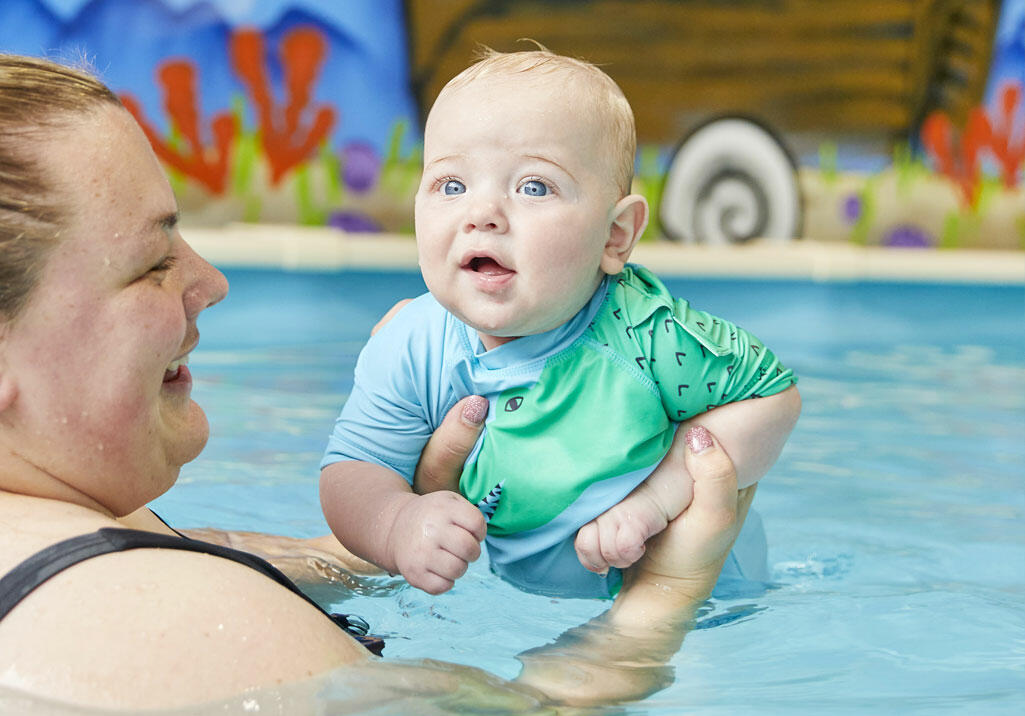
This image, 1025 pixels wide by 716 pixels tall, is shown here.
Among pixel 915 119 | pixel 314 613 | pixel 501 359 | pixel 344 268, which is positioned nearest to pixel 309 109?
pixel 344 268

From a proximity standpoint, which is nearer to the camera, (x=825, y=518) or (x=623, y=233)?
(x=623, y=233)

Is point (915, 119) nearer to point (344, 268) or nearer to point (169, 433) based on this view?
point (344, 268)

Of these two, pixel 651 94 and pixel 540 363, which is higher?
pixel 651 94

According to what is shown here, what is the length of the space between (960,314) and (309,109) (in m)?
5.29

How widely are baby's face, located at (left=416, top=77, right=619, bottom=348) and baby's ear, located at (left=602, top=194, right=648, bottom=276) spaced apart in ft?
0.30

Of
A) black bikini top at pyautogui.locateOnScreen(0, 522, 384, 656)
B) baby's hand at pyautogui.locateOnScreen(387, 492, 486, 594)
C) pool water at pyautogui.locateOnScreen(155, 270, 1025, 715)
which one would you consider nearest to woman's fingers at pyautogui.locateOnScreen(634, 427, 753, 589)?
pool water at pyautogui.locateOnScreen(155, 270, 1025, 715)

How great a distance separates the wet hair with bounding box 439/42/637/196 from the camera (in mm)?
1994

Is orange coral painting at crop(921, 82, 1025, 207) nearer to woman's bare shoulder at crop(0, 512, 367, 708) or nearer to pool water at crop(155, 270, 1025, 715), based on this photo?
pool water at crop(155, 270, 1025, 715)

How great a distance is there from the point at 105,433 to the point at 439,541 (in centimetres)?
54

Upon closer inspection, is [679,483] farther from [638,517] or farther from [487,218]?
[487,218]

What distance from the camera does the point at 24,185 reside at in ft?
4.46

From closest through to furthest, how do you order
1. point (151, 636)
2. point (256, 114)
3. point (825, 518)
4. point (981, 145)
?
point (151, 636) < point (825, 518) < point (981, 145) < point (256, 114)

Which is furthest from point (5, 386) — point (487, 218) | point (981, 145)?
point (981, 145)

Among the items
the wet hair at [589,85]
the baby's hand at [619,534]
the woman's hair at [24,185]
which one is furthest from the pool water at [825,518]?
the woman's hair at [24,185]
